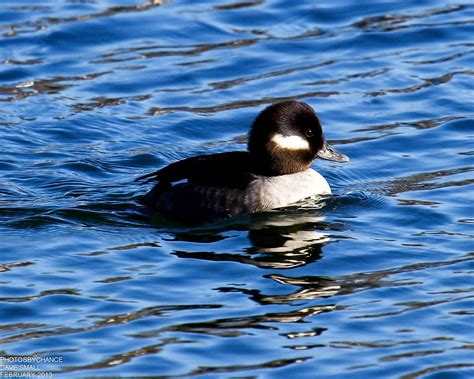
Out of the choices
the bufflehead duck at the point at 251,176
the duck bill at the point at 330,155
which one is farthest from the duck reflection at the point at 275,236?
the duck bill at the point at 330,155

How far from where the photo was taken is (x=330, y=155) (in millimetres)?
13016

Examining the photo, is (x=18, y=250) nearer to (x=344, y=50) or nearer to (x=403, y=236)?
(x=403, y=236)

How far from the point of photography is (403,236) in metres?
11.8

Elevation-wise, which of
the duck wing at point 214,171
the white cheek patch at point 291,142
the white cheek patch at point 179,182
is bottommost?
the white cheek patch at point 179,182

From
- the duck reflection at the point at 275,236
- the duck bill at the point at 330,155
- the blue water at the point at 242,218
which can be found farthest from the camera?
the duck bill at the point at 330,155

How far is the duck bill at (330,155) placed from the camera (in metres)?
12.9

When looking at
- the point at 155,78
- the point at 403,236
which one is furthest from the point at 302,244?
the point at 155,78

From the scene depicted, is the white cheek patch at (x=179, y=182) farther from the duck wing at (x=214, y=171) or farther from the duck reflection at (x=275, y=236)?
the duck reflection at (x=275, y=236)

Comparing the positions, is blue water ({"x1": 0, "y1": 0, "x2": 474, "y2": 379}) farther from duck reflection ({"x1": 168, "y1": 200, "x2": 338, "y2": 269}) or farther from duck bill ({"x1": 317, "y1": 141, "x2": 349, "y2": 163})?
duck bill ({"x1": 317, "y1": 141, "x2": 349, "y2": 163})

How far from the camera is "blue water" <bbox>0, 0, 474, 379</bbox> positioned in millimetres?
9289

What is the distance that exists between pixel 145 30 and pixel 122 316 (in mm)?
9258

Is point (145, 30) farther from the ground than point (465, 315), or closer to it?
farther from the ground

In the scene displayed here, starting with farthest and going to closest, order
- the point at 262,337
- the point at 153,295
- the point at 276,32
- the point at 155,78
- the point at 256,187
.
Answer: the point at 276,32 → the point at 155,78 → the point at 256,187 → the point at 153,295 → the point at 262,337

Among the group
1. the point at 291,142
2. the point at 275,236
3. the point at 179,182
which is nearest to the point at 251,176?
the point at 291,142
